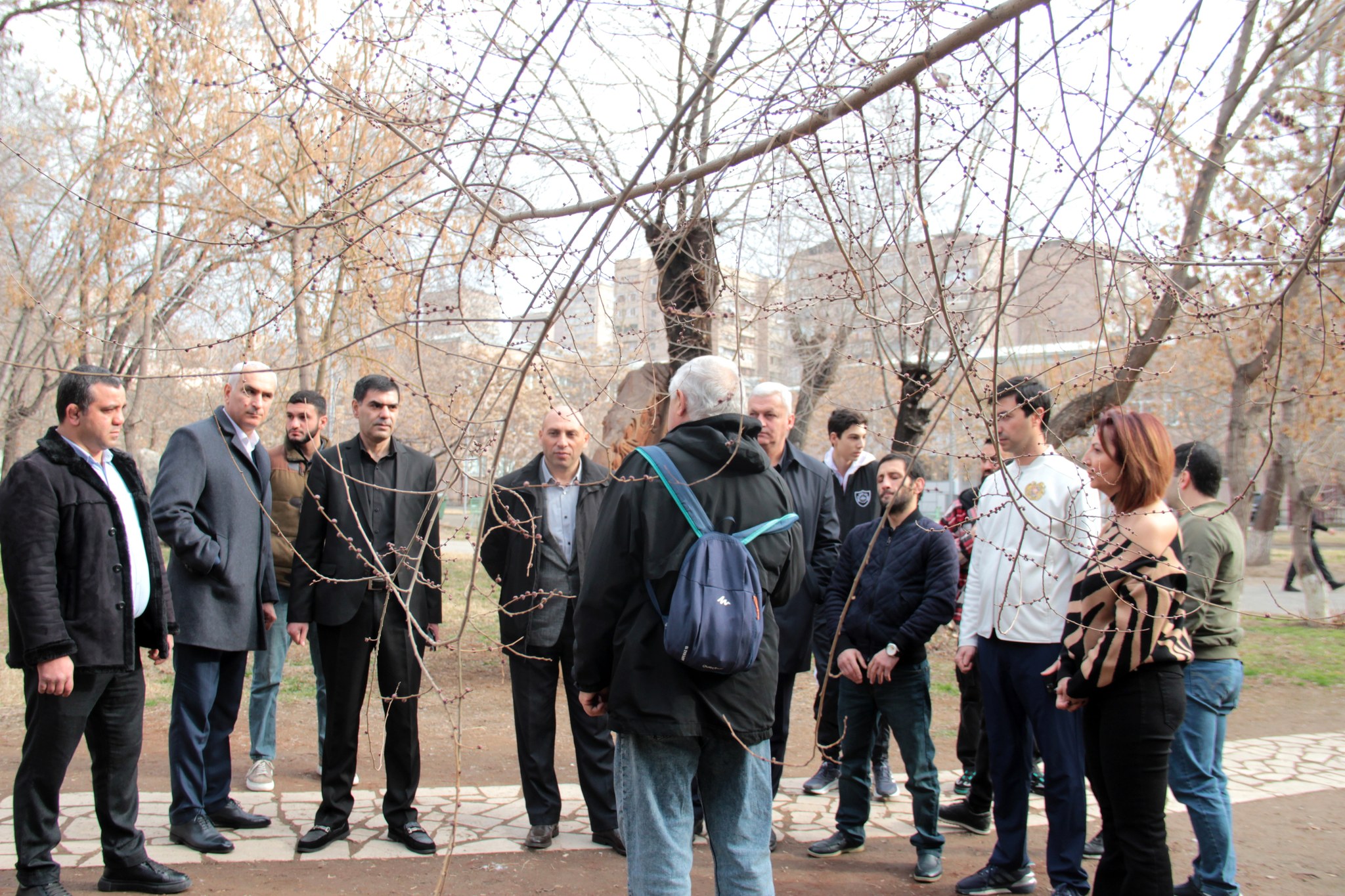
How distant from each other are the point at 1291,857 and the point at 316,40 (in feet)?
17.8

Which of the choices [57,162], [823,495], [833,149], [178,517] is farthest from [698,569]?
[57,162]

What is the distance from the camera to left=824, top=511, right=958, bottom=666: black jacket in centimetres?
434

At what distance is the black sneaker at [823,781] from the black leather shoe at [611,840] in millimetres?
1346

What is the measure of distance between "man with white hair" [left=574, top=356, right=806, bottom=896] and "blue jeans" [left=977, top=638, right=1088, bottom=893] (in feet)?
4.61

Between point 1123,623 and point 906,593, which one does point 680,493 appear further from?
point 906,593

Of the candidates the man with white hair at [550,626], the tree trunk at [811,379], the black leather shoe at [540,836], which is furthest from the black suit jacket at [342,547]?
the tree trunk at [811,379]

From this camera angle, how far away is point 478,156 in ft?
9.41

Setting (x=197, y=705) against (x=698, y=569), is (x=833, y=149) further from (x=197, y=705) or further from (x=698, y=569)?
(x=197, y=705)

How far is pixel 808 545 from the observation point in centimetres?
489

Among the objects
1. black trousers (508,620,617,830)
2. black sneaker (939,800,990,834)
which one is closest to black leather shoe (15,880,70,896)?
black trousers (508,620,617,830)

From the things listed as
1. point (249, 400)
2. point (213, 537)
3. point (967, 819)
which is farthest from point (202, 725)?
point (967, 819)

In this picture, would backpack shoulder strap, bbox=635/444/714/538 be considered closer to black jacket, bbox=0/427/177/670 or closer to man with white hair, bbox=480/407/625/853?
man with white hair, bbox=480/407/625/853

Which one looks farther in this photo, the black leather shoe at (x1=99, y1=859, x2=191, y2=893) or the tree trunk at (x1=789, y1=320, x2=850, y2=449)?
the tree trunk at (x1=789, y1=320, x2=850, y2=449)

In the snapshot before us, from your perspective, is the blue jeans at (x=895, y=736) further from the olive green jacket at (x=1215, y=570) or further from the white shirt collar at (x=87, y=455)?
the white shirt collar at (x=87, y=455)
